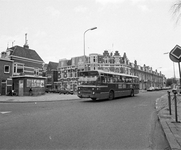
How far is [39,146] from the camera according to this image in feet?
13.8

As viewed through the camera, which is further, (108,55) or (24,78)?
(108,55)

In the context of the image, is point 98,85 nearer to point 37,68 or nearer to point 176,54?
point 176,54

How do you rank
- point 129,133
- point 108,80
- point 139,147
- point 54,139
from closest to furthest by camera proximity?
point 139,147
point 54,139
point 129,133
point 108,80

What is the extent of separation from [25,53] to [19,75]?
652 cm

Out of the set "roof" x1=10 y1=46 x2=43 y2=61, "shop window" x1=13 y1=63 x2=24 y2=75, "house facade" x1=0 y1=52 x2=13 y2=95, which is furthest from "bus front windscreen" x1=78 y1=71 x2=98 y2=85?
"roof" x1=10 y1=46 x2=43 y2=61

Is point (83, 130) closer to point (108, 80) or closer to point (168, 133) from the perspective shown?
point (168, 133)

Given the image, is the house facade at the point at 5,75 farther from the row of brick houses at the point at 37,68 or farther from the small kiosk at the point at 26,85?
the small kiosk at the point at 26,85

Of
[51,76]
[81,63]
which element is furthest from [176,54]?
[51,76]

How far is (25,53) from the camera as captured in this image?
34344 millimetres

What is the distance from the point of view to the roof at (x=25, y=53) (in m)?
32.3

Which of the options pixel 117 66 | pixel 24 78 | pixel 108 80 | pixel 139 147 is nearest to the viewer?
pixel 139 147

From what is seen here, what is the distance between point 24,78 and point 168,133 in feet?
88.1

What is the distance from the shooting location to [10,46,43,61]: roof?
32350mm

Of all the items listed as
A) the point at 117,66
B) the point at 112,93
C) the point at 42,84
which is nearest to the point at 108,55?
the point at 117,66
